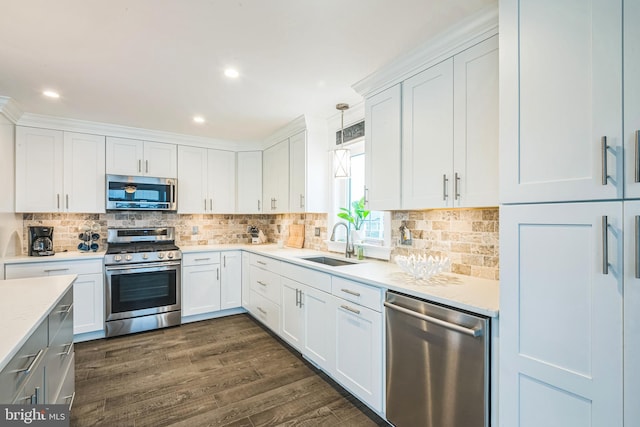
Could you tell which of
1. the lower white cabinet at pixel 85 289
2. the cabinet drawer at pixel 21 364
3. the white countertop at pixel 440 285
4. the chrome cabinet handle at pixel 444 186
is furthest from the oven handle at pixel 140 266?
the chrome cabinet handle at pixel 444 186

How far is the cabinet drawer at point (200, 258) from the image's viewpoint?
3842 mm

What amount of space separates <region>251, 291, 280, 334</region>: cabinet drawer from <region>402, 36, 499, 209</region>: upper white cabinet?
1914 millimetres

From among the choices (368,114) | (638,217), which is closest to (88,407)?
(368,114)

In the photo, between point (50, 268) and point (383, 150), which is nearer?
point (383, 150)

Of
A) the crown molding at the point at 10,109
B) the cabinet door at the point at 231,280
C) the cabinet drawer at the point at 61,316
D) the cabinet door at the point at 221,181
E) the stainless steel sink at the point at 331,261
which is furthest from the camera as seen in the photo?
the cabinet door at the point at 221,181

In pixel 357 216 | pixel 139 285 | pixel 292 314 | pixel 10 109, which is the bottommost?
pixel 292 314

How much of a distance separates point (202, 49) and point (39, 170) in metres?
2.70

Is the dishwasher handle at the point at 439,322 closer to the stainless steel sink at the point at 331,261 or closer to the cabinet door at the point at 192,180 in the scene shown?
the stainless steel sink at the point at 331,261

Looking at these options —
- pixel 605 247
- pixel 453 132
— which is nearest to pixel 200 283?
pixel 453 132

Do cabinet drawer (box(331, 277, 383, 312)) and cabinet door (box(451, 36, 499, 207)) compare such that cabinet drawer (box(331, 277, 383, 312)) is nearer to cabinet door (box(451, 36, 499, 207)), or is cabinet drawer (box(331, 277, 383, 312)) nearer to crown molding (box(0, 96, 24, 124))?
cabinet door (box(451, 36, 499, 207))

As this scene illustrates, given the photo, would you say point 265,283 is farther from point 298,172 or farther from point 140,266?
point 140,266

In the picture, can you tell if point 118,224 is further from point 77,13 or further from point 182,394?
point 77,13

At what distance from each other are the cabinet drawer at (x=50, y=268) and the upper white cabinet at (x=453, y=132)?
130 inches

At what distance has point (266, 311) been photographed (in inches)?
138
